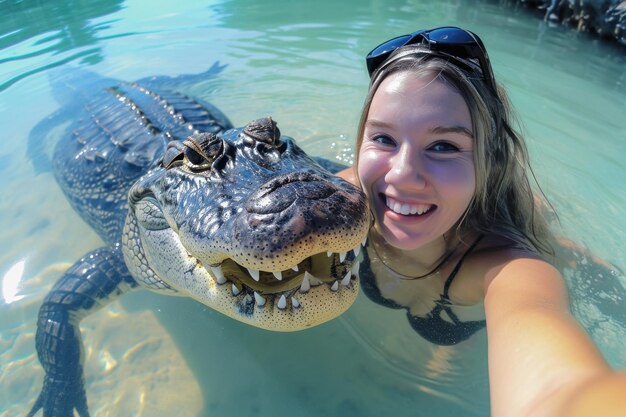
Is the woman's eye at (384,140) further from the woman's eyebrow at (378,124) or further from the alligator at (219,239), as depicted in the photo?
the alligator at (219,239)

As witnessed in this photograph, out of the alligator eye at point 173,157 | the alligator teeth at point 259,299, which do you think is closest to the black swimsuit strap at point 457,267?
the alligator teeth at point 259,299

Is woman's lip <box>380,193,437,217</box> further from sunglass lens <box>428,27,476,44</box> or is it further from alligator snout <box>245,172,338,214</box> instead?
sunglass lens <box>428,27,476,44</box>

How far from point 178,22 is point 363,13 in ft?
11.7

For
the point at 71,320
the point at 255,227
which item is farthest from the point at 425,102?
the point at 71,320

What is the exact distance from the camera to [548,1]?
28.4 feet

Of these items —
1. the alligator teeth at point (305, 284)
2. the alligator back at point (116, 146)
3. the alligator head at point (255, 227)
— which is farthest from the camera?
the alligator back at point (116, 146)

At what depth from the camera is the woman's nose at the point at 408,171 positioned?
168cm

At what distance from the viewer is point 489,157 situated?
1805 mm

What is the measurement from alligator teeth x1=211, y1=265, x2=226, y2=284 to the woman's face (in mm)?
718

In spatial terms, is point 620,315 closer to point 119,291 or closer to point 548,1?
point 119,291

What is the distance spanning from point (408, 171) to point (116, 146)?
2.64m

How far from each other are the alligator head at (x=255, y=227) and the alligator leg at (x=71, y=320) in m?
0.57

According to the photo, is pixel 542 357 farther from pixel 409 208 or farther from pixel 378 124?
pixel 378 124

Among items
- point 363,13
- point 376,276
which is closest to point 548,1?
point 363,13
